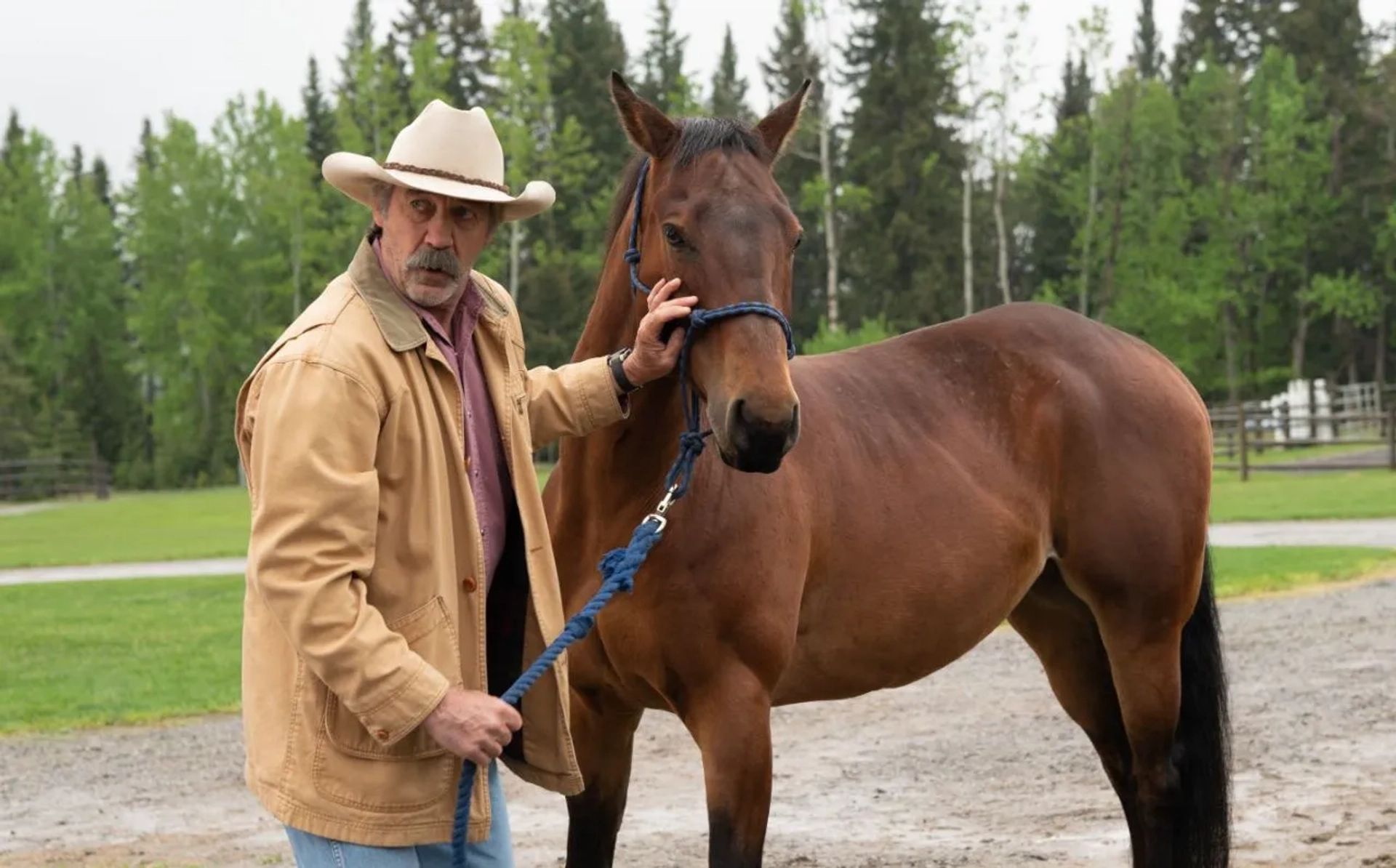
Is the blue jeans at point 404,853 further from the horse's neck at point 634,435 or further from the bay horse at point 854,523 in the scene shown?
the horse's neck at point 634,435

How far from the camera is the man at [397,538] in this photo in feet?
7.42

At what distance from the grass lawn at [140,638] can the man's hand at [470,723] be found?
21.1 feet

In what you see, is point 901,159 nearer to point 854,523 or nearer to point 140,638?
point 140,638

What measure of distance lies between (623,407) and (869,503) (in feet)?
3.07

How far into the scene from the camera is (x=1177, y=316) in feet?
136

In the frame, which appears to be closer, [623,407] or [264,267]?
[623,407]

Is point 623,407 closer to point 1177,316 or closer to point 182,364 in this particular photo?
point 1177,316

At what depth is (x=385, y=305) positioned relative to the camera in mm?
2482

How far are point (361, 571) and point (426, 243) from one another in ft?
2.02

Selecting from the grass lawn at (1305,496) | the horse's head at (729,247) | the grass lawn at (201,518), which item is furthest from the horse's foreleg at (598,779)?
the grass lawn at (1305,496)

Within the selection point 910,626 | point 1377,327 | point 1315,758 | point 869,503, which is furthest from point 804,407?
point 1377,327

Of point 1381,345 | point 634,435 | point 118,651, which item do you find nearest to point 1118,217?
point 1381,345

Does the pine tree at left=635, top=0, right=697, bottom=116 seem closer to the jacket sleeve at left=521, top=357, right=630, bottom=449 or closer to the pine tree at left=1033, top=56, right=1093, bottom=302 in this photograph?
the pine tree at left=1033, top=56, right=1093, bottom=302

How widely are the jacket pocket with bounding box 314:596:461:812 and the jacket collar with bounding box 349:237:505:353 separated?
0.45 m
